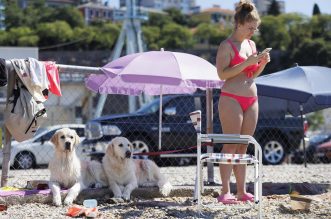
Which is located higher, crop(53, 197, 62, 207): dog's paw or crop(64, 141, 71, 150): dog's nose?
crop(64, 141, 71, 150): dog's nose

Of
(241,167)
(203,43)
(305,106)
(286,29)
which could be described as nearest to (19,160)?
(305,106)

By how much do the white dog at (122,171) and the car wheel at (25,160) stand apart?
23.9 ft

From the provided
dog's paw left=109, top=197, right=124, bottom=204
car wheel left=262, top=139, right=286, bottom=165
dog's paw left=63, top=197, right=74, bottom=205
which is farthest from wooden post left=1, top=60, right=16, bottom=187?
car wheel left=262, top=139, right=286, bottom=165

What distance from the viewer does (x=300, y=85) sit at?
25.6ft

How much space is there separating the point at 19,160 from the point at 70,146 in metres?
8.31

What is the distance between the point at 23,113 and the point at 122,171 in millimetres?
1377

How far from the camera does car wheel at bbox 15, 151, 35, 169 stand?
542 inches

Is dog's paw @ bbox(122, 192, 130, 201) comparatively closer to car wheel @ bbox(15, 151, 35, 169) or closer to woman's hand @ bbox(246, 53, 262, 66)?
woman's hand @ bbox(246, 53, 262, 66)

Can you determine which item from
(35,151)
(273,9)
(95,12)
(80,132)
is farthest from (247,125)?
(273,9)

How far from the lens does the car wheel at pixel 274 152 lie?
14.0 metres

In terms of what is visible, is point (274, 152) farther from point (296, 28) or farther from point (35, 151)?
point (296, 28)

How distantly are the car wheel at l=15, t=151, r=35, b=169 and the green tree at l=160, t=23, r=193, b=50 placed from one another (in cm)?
10497

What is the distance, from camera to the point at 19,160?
1425 centimetres

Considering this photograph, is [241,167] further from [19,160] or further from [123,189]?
[19,160]
